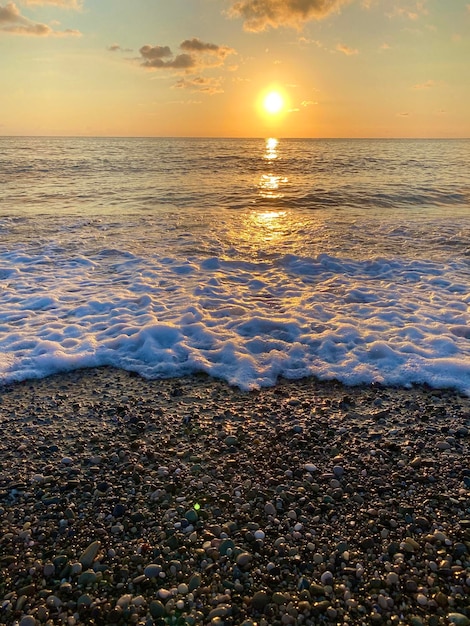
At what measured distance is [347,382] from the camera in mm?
5375

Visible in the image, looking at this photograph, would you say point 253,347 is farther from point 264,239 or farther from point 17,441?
point 264,239

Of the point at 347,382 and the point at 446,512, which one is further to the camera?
the point at 347,382

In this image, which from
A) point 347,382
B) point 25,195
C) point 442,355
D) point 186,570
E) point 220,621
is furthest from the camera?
point 25,195

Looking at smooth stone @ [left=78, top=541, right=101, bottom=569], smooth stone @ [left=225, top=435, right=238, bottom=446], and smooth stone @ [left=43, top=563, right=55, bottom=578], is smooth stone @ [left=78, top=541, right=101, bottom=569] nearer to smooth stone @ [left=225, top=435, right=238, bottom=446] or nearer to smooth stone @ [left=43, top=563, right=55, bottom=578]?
smooth stone @ [left=43, top=563, right=55, bottom=578]

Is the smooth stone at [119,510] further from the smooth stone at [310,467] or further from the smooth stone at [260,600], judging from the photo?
the smooth stone at [310,467]

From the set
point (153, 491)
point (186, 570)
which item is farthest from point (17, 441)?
point (186, 570)

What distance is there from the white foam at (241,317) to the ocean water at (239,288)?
29mm

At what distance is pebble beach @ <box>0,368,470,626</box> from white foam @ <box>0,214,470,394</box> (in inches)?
22.4

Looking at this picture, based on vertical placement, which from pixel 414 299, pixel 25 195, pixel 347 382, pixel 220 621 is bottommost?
pixel 220 621

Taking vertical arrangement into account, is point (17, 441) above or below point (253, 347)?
below

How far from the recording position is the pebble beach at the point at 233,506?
2727 mm

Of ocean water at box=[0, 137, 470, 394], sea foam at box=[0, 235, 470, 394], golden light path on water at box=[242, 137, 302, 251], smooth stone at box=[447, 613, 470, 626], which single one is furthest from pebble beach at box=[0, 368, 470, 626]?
golden light path on water at box=[242, 137, 302, 251]

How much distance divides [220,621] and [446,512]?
6.74 ft

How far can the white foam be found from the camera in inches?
224
